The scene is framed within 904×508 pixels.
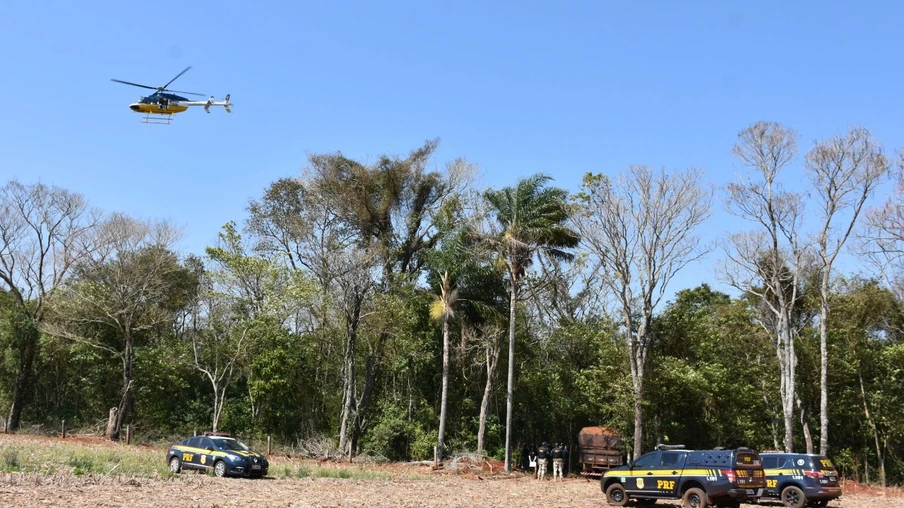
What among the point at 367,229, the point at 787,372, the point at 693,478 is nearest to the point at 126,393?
the point at 367,229

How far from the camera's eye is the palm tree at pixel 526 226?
31547 millimetres

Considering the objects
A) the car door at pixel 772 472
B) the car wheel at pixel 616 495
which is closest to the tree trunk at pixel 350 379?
the car wheel at pixel 616 495

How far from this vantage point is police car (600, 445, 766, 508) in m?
17.1

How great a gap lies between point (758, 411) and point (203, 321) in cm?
3059

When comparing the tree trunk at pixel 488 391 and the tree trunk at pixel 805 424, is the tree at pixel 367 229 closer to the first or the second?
the tree trunk at pixel 488 391

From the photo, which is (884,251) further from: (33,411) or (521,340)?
(33,411)

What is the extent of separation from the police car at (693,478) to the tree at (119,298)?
1110 inches

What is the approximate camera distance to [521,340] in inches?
1467

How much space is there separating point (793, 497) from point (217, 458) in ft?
57.2

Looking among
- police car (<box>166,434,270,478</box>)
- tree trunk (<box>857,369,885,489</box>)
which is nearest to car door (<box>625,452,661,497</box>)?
police car (<box>166,434,270,478</box>)

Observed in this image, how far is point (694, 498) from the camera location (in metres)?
17.5

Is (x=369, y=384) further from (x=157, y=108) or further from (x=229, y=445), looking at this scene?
(x=157, y=108)

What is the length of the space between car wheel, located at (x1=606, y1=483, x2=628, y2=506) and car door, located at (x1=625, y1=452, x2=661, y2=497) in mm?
260

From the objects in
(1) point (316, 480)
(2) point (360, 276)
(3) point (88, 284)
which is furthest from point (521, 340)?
(3) point (88, 284)
